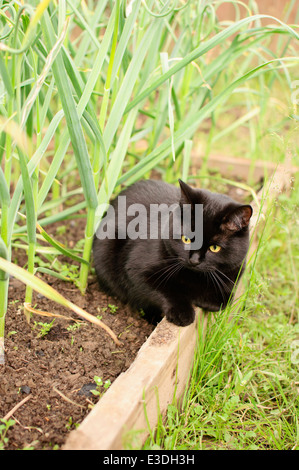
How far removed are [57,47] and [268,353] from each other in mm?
1222

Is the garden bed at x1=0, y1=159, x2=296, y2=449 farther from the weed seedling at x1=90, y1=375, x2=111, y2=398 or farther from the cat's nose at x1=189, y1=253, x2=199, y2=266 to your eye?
the cat's nose at x1=189, y1=253, x2=199, y2=266

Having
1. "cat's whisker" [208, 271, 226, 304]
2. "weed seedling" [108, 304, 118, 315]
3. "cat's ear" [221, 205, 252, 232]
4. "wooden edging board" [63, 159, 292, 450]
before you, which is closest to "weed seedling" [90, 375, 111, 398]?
"wooden edging board" [63, 159, 292, 450]

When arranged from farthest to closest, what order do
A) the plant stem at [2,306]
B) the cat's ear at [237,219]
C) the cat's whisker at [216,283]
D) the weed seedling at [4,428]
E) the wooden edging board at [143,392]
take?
the cat's whisker at [216,283] < the cat's ear at [237,219] < the plant stem at [2,306] < the weed seedling at [4,428] < the wooden edging board at [143,392]

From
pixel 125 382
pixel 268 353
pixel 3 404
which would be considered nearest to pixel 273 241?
pixel 268 353

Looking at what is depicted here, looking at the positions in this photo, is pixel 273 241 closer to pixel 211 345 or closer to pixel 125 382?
pixel 211 345

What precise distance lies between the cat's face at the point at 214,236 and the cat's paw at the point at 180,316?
0.14 metres

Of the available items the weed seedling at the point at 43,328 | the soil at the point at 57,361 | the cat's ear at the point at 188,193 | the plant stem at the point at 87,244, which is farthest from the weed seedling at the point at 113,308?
the cat's ear at the point at 188,193

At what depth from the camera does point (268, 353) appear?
5.29ft

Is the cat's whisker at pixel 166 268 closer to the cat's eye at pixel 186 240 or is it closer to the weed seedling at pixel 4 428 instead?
the cat's eye at pixel 186 240

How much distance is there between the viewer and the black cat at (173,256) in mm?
1358

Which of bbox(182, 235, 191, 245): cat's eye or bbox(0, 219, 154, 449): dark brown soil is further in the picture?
bbox(182, 235, 191, 245): cat's eye

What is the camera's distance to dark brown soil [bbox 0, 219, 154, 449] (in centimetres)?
108

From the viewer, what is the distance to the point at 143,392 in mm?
1015

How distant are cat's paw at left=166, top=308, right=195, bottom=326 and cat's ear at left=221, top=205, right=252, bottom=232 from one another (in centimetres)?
28
